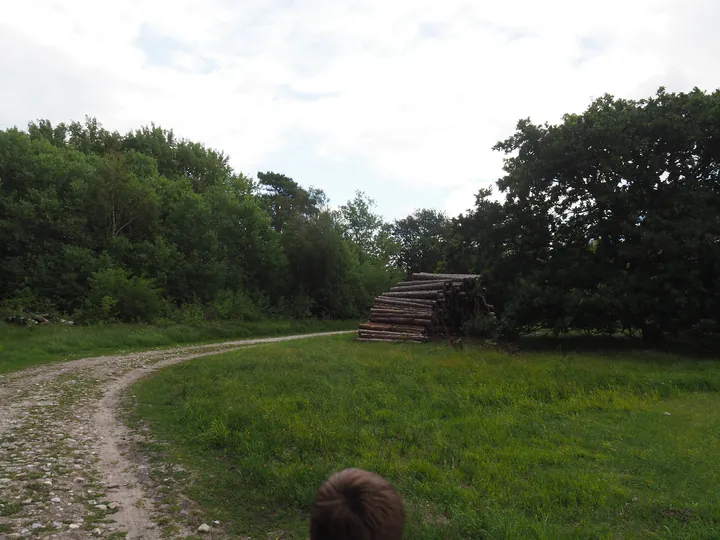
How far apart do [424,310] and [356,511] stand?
1829 cm

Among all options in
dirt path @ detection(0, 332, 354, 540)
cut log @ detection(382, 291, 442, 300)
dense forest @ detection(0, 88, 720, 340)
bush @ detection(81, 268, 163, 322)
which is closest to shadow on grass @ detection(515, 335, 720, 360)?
dense forest @ detection(0, 88, 720, 340)

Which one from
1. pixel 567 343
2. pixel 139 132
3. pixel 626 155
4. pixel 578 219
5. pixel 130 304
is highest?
pixel 139 132

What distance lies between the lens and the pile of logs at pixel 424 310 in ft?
63.9

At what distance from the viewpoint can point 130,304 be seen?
2372 cm

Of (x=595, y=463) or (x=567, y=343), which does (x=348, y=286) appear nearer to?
(x=567, y=343)

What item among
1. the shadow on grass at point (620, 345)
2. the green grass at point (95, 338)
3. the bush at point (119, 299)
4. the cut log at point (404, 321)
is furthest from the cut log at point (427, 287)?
the bush at point (119, 299)

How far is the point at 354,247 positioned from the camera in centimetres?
4425

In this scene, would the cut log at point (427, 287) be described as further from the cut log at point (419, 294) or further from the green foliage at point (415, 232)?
the green foliage at point (415, 232)

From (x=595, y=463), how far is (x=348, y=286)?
30.9 metres

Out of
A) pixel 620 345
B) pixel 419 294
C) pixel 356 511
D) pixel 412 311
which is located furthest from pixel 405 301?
pixel 356 511

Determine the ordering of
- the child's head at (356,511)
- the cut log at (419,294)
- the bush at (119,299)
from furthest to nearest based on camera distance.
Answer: the bush at (119,299)
the cut log at (419,294)
the child's head at (356,511)

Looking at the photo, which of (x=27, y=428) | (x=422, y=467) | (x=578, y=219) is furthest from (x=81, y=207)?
(x=422, y=467)

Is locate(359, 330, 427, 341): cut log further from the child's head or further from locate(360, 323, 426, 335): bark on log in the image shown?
the child's head

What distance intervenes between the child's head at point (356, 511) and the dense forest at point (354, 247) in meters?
15.5
